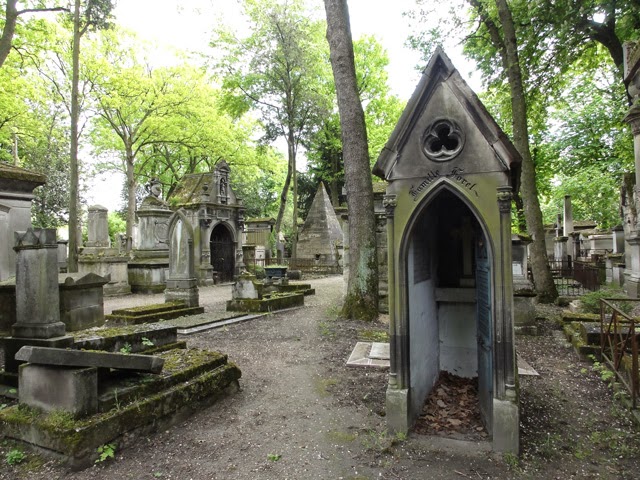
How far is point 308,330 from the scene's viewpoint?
8539mm

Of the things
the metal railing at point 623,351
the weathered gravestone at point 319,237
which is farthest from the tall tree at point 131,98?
the metal railing at point 623,351

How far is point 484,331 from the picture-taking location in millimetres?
3924

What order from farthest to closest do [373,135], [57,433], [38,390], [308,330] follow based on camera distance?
1. [373,135]
2. [308,330]
3. [38,390]
4. [57,433]

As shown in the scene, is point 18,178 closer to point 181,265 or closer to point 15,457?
point 181,265

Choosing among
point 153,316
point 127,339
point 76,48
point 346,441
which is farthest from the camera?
point 76,48

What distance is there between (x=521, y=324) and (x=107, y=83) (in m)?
23.4

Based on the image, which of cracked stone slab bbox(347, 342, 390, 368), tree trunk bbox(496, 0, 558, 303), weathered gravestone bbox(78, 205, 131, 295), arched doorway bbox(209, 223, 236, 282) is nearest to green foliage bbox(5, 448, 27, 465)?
cracked stone slab bbox(347, 342, 390, 368)

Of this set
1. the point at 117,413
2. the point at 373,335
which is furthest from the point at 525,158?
the point at 117,413

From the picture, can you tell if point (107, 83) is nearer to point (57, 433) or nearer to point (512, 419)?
point (57, 433)

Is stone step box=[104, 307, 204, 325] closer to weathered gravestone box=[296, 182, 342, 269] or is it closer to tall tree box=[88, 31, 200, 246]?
tall tree box=[88, 31, 200, 246]

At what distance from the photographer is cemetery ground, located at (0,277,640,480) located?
3025 mm

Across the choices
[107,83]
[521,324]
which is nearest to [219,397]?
[521,324]

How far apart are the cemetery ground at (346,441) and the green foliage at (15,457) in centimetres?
1

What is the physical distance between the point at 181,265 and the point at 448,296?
8.87 m
